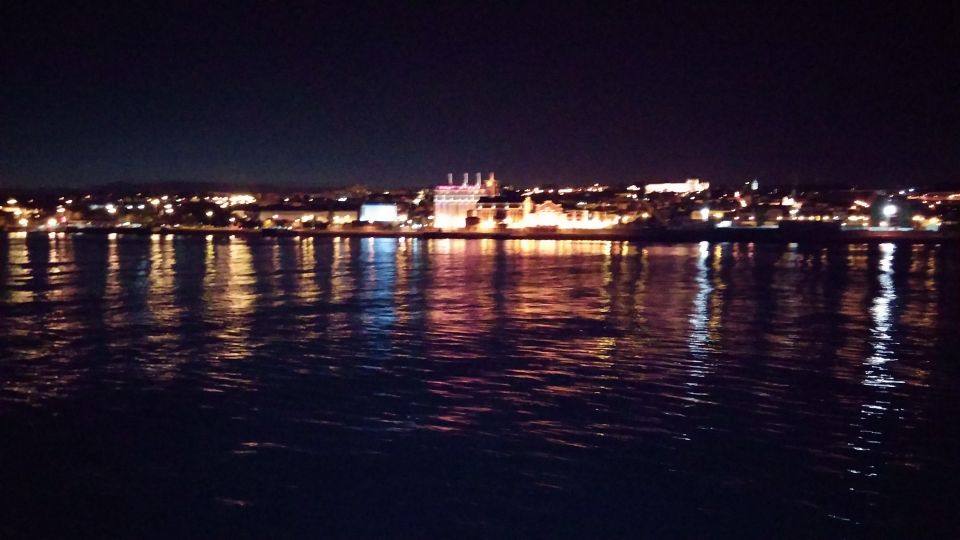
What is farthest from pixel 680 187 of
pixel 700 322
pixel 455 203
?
pixel 700 322

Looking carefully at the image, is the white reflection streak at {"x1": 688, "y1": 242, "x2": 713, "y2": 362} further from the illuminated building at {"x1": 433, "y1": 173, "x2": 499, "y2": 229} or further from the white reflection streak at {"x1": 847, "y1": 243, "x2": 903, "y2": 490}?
the illuminated building at {"x1": 433, "y1": 173, "x2": 499, "y2": 229}

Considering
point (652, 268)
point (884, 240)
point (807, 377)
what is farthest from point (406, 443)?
point (884, 240)

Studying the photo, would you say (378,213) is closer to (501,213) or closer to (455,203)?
(455,203)

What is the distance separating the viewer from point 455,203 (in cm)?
8675

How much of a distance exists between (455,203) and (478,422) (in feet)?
265

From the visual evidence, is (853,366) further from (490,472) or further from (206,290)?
(206,290)

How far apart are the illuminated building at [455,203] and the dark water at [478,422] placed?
67.2 m

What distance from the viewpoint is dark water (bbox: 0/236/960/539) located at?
457cm

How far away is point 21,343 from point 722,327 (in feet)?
30.6

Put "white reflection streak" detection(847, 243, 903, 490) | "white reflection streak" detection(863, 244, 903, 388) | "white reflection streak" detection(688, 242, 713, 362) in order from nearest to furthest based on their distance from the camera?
1. "white reflection streak" detection(847, 243, 903, 490)
2. "white reflection streak" detection(863, 244, 903, 388)
3. "white reflection streak" detection(688, 242, 713, 362)

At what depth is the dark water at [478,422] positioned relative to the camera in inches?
180

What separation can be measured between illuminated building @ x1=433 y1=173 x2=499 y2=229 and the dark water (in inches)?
2644

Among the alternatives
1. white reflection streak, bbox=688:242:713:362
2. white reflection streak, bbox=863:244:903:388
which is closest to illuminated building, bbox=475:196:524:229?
white reflection streak, bbox=688:242:713:362

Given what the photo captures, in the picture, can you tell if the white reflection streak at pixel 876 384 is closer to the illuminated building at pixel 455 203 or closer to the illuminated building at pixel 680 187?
the illuminated building at pixel 455 203
